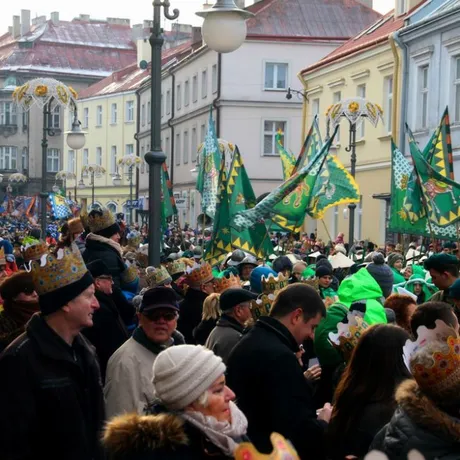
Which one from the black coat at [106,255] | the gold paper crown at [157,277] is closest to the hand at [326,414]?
the black coat at [106,255]

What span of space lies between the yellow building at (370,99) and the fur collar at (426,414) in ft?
93.1

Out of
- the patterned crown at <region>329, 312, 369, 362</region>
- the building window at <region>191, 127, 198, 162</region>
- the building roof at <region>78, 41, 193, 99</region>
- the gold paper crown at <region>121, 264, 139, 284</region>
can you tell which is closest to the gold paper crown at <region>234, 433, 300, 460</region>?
the patterned crown at <region>329, 312, 369, 362</region>

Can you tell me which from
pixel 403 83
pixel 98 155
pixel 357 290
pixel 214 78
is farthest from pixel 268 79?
pixel 357 290

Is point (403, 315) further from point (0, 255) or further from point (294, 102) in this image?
point (294, 102)

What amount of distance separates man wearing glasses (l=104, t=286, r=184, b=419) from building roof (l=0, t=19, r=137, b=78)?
8142cm

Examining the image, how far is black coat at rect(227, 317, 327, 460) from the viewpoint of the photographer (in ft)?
Answer: 16.7

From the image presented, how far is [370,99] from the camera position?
35.8 m

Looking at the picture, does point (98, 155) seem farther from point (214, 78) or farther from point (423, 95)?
point (423, 95)

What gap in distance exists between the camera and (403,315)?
7281 millimetres

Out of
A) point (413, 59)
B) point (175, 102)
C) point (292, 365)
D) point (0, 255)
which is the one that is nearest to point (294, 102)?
point (175, 102)

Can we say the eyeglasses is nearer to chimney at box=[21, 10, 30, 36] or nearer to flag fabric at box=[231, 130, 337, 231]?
flag fabric at box=[231, 130, 337, 231]

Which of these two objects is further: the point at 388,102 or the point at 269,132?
the point at 269,132

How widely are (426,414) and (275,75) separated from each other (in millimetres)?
47980

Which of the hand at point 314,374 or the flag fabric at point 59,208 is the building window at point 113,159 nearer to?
the flag fabric at point 59,208
